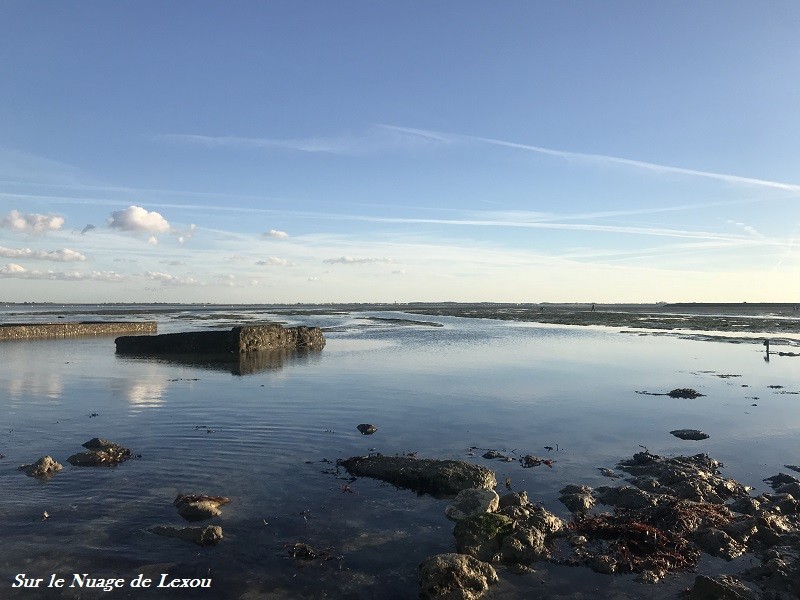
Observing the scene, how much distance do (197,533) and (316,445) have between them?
5.33 metres

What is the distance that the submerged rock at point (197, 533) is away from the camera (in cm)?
805

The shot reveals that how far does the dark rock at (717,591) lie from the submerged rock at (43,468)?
11648 millimetres

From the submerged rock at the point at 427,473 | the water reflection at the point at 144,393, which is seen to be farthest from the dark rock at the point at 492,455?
the water reflection at the point at 144,393

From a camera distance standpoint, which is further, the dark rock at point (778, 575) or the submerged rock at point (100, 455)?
the submerged rock at point (100, 455)

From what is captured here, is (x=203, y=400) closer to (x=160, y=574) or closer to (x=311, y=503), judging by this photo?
(x=311, y=503)

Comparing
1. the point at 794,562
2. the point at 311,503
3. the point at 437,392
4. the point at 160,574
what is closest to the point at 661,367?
the point at 437,392

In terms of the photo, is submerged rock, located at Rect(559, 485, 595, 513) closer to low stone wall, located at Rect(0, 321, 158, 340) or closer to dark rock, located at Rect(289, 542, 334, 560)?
dark rock, located at Rect(289, 542, 334, 560)

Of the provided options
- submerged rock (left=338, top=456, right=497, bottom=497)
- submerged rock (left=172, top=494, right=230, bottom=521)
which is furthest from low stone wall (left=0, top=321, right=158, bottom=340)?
submerged rock (left=338, top=456, right=497, bottom=497)

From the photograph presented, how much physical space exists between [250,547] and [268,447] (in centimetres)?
525

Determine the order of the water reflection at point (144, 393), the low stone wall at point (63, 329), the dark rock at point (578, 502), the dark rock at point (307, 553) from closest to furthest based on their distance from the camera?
the dark rock at point (307, 553), the dark rock at point (578, 502), the water reflection at point (144, 393), the low stone wall at point (63, 329)

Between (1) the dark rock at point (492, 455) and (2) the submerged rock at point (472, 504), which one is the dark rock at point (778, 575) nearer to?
(2) the submerged rock at point (472, 504)

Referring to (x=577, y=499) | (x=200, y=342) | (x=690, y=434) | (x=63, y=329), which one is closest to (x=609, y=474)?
(x=577, y=499)

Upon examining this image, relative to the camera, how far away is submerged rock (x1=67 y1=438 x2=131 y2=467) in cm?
1148

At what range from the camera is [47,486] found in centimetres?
1015
